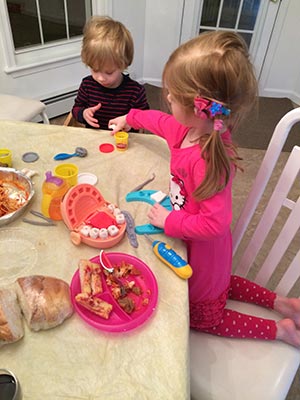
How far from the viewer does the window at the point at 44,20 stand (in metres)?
2.19

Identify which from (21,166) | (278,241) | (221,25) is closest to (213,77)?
(278,241)

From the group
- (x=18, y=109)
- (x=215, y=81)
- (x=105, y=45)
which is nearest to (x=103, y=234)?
(x=215, y=81)

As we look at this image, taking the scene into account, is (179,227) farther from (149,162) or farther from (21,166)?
(21,166)

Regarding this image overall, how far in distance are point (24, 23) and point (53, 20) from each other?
24cm

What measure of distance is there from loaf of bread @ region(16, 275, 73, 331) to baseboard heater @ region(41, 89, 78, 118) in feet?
7.11

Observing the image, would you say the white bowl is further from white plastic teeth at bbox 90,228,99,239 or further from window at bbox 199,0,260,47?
window at bbox 199,0,260,47

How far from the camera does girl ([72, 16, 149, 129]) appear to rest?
1136mm

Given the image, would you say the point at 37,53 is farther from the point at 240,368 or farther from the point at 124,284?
the point at 240,368

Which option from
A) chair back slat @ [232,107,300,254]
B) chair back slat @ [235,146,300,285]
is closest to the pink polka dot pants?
chair back slat @ [235,146,300,285]

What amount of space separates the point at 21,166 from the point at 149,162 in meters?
0.38

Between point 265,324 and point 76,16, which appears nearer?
point 265,324

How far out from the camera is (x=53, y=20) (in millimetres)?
2396

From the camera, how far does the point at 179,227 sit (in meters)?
0.73

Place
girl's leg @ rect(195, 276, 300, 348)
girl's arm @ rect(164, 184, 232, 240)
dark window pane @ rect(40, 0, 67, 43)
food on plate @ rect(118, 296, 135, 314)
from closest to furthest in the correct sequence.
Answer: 1. food on plate @ rect(118, 296, 135, 314)
2. girl's arm @ rect(164, 184, 232, 240)
3. girl's leg @ rect(195, 276, 300, 348)
4. dark window pane @ rect(40, 0, 67, 43)
